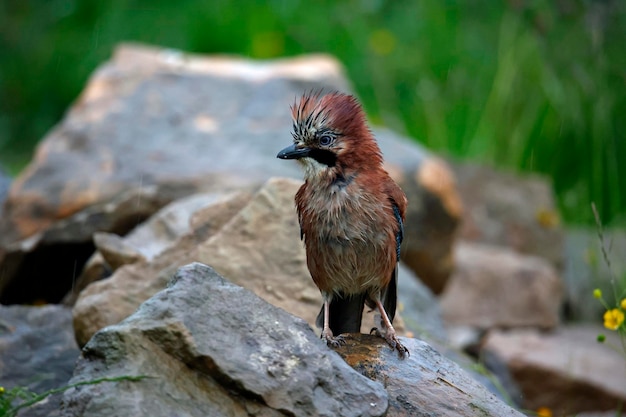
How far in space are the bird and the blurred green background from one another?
5.65m

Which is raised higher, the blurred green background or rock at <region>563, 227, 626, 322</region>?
the blurred green background

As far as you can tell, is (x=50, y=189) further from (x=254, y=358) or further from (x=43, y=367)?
(x=254, y=358)

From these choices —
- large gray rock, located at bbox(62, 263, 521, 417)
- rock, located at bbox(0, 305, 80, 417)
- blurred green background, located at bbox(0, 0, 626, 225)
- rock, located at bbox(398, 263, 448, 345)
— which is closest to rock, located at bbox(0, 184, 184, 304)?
rock, located at bbox(0, 305, 80, 417)

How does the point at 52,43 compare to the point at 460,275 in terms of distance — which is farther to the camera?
the point at 52,43

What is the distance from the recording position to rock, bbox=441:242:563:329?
27.7ft

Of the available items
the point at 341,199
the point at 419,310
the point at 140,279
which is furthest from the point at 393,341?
the point at 419,310

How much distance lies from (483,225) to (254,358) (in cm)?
711

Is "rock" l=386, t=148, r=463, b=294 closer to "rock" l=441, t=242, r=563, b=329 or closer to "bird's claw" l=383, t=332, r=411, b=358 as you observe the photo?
"rock" l=441, t=242, r=563, b=329

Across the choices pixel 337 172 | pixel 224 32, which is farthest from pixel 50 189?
pixel 224 32

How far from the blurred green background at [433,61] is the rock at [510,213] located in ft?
2.05

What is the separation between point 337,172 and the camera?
4336 millimetres

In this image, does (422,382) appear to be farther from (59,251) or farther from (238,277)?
(59,251)

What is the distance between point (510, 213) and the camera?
32.9 feet

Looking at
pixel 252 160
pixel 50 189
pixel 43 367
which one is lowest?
pixel 43 367
